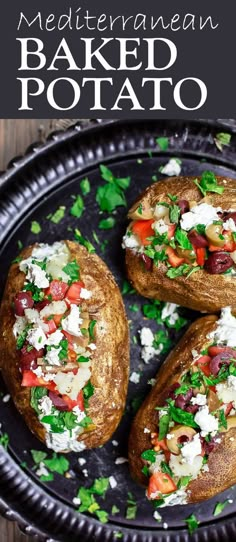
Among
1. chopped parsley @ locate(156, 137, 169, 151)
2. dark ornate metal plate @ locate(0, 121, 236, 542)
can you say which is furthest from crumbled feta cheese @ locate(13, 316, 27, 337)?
chopped parsley @ locate(156, 137, 169, 151)

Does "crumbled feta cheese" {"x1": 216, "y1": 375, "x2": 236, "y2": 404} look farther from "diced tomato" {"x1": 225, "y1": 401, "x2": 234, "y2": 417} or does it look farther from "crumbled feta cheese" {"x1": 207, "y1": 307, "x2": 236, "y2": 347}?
"crumbled feta cheese" {"x1": 207, "y1": 307, "x2": 236, "y2": 347}

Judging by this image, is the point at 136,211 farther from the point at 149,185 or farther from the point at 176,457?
the point at 176,457

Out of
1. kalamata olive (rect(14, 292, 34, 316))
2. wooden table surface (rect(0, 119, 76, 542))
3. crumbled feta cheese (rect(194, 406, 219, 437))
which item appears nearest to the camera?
crumbled feta cheese (rect(194, 406, 219, 437))

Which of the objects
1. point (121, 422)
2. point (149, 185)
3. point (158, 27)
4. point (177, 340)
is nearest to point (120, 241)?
point (149, 185)

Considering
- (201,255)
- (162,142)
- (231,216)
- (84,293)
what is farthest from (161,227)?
Answer: (162,142)

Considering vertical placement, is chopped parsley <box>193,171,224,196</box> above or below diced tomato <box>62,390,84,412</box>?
above

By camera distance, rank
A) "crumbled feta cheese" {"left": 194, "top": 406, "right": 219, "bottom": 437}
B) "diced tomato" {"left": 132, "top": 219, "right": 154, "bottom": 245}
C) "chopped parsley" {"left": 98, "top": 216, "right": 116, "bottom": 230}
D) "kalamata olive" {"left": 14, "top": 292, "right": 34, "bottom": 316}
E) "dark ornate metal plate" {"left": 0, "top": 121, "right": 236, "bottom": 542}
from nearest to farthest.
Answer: "crumbled feta cheese" {"left": 194, "top": 406, "right": 219, "bottom": 437}, "kalamata olive" {"left": 14, "top": 292, "right": 34, "bottom": 316}, "diced tomato" {"left": 132, "top": 219, "right": 154, "bottom": 245}, "dark ornate metal plate" {"left": 0, "top": 121, "right": 236, "bottom": 542}, "chopped parsley" {"left": 98, "top": 216, "right": 116, "bottom": 230}

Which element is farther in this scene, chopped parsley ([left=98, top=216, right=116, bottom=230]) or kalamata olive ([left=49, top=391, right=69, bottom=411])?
chopped parsley ([left=98, top=216, right=116, bottom=230])
